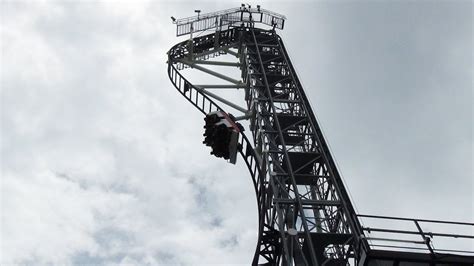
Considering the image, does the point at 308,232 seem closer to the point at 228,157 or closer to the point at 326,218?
the point at 326,218

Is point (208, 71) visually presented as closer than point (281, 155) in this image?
No

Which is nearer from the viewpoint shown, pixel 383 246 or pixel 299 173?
pixel 383 246

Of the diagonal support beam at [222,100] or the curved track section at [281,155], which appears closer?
the curved track section at [281,155]

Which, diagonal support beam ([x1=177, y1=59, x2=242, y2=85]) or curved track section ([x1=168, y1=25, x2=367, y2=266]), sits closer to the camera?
curved track section ([x1=168, y1=25, x2=367, y2=266])

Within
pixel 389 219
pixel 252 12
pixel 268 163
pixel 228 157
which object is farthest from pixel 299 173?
pixel 252 12

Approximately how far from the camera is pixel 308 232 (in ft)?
64.0

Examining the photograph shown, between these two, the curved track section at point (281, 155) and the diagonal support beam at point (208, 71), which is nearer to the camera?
the curved track section at point (281, 155)

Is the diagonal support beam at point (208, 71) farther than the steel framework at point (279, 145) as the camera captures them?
Yes

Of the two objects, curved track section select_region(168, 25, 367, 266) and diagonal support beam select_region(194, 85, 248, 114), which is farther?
diagonal support beam select_region(194, 85, 248, 114)

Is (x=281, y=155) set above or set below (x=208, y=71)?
below

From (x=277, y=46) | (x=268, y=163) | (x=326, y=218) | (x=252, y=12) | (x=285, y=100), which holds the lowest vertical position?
(x=326, y=218)

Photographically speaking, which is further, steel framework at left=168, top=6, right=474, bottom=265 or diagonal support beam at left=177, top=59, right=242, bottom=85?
diagonal support beam at left=177, top=59, right=242, bottom=85

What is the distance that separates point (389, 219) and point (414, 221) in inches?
36.8

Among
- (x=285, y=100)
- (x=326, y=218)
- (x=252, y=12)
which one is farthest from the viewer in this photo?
(x=252, y=12)
